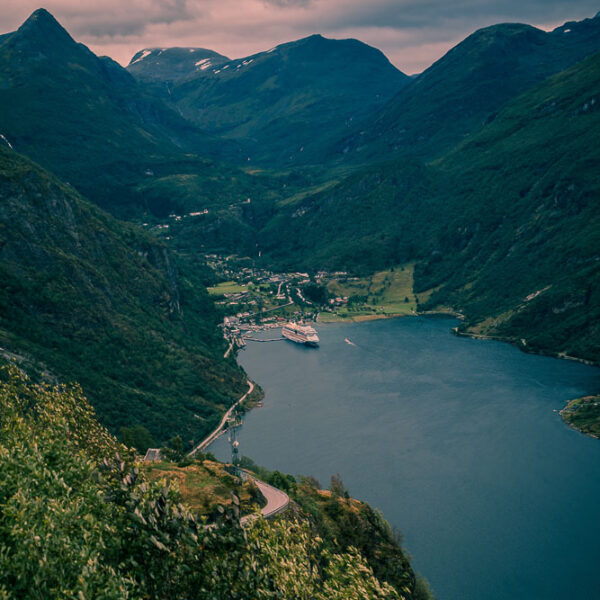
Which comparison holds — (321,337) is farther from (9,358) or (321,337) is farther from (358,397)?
(9,358)

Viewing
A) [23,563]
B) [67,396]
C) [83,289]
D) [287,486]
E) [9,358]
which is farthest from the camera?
[83,289]

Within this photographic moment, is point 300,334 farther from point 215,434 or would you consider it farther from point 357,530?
point 357,530

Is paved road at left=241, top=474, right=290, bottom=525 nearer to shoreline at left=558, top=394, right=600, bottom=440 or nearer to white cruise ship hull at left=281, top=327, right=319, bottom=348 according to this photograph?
shoreline at left=558, top=394, right=600, bottom=440

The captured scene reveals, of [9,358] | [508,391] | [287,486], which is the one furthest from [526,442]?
[9,358]

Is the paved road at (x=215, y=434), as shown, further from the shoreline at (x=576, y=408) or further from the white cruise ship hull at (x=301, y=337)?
the shoreline at (x=576, y=408)

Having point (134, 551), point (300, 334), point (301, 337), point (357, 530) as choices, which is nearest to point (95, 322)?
point (301, 337)
